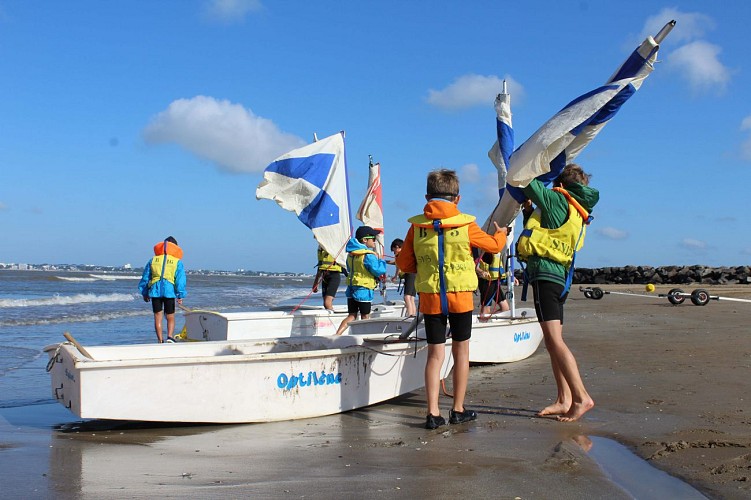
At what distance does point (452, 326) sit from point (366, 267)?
383 cm

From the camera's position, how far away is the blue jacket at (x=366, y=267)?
9.14 metres

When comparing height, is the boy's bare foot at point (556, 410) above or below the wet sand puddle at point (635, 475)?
above

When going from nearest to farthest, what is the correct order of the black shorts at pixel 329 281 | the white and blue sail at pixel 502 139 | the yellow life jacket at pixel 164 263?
1. the white and blue sail at pixel 502 139
2. the yellow life jacket at pixel 164 263
3. the black shorts at pixel 329 281

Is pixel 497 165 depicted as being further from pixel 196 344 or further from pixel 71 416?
pixel 71 416

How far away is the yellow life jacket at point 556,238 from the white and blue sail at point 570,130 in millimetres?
290

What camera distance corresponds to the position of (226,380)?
5410 millimetres

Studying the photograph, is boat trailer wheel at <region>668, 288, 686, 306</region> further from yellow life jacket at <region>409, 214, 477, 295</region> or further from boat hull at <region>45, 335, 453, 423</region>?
yellow life jacket at <region>409, 214, 477, 295</region>

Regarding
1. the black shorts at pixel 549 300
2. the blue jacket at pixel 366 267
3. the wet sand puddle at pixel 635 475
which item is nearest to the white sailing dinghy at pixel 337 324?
the blue jacket at pixel 366 267

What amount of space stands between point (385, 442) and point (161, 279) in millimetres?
6818

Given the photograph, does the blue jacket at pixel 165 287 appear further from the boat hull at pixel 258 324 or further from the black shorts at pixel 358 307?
the black shorts at pixel 358 307

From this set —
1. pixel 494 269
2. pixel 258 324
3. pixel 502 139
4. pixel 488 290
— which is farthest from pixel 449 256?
pixel 488 290

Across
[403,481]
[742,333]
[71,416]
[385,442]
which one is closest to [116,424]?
[71,416]

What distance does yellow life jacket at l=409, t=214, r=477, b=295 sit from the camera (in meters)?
5.27

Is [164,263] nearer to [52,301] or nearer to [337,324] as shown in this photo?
[337,324]
